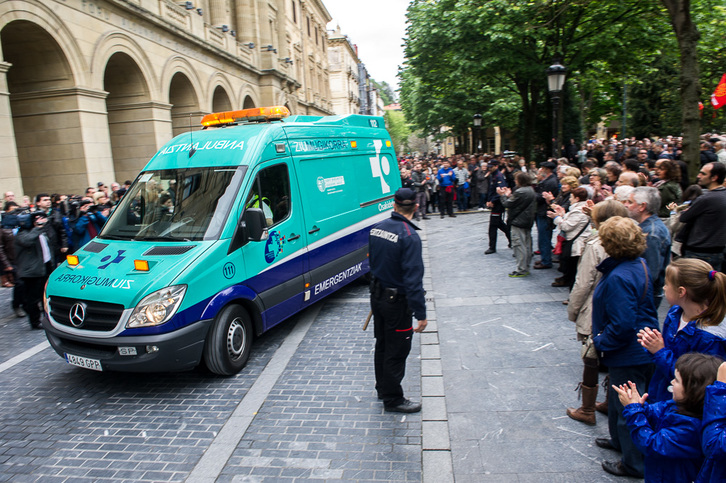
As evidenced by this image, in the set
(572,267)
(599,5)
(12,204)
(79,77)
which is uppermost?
(599,5)

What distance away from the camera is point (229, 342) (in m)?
5.37

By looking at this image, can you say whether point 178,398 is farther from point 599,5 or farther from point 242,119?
point 599,5

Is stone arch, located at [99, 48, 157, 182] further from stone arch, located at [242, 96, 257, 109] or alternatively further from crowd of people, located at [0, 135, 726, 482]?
stone arch, located at [242, 96, 257, 109]

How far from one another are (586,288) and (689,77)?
668cm

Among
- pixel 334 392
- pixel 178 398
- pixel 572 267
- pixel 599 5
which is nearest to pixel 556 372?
pixel 334 392

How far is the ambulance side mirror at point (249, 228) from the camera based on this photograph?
529cm

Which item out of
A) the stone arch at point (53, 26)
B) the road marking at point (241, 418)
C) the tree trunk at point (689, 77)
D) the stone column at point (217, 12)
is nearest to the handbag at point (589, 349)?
the road marking at point (241, 418)

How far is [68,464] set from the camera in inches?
154

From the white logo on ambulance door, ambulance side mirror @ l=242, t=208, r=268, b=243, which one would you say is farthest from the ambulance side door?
the white logo on ambulance door

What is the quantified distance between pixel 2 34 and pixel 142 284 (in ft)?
42.4

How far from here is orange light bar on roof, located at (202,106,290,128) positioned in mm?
6996

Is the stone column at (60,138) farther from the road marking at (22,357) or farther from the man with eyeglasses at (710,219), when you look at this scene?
the man with eyeglasses at (710,219)

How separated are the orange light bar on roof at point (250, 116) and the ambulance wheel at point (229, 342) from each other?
2.97 meters

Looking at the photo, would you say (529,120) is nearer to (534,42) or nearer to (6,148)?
(534,42)
